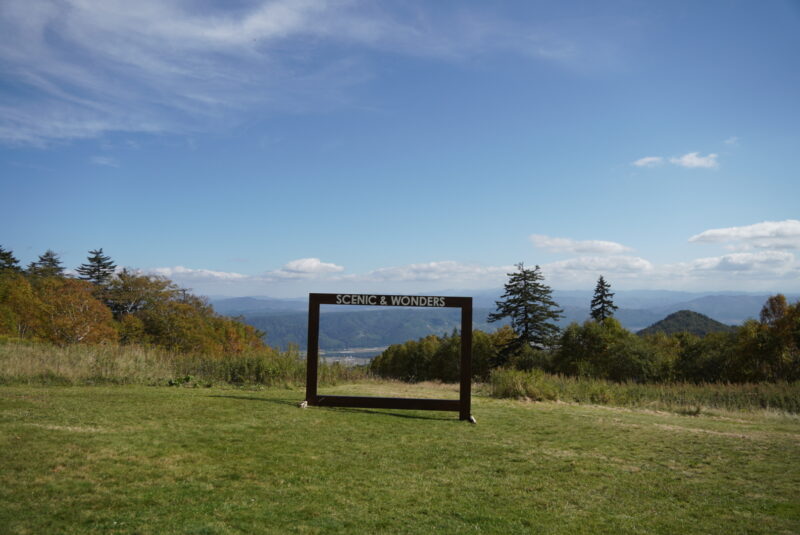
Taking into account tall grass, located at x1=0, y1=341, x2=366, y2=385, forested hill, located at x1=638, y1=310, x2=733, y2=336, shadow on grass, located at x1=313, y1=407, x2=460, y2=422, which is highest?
forested hill, located at x1=638, y1=310, x2=733, y2=336

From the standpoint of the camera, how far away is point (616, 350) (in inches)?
1815

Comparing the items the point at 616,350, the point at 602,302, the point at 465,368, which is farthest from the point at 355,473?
the point at 602,302

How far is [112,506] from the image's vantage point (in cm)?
506

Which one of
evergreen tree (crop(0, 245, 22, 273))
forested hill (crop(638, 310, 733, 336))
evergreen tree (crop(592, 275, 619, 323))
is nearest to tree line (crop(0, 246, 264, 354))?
evergreen tree (crop(0, 245, 22, 273))

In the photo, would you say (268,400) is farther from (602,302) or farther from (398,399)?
(602,302)

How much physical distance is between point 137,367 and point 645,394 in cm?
1798

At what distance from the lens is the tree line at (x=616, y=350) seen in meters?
44.6

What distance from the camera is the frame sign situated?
11.3 meters

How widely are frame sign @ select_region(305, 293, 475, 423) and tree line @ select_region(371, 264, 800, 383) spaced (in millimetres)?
19548

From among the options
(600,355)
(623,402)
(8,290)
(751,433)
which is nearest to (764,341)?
(600,355)

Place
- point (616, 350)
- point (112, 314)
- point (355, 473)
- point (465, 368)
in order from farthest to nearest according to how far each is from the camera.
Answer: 1. point (112, 314)
2. point (616, 350)
3. point (465, 368)
4. point (355, 473)

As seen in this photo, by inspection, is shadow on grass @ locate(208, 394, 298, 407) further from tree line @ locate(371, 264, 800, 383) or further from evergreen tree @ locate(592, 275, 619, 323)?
evergreen tree @ locate(592, 275, 619, 323)

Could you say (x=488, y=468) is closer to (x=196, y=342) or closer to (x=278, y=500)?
(x=278, y=500)

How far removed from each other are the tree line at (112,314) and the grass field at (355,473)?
32.1 meters
